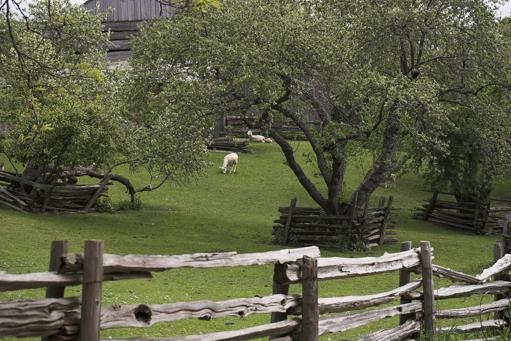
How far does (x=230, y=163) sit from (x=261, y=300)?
30.2 metres

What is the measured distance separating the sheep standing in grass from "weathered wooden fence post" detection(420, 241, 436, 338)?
27.6 metres

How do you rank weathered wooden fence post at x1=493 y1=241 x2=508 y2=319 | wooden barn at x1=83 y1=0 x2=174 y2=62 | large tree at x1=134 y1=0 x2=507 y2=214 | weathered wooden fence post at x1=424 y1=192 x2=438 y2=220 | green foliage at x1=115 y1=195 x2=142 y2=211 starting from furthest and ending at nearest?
wooden barn at x1=83 y1=0 x2=174 y2=62 < weathered wooden fence post at x1=424 y1=192 x2=438 y2=220 < green foliage at x1=115 y1=195 x2=142 y2=211 < large tree at x1=134 y1=0 x2=507 y2=214 < weathered wooden fence post at x1=493 y1=241 x2=508 y2=319

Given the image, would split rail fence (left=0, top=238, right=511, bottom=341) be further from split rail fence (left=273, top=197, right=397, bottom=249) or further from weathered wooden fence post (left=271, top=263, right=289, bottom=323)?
split rail fence (left=273, top=197, right=397, bottom=249)

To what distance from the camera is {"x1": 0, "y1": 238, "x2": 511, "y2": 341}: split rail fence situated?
18.8 feet

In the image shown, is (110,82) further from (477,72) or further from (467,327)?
(467,327)

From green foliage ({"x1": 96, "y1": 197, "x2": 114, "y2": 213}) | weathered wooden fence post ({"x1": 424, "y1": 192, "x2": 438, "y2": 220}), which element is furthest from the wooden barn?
weathered wooden fence post ({"x1": 424, "y1": 192, "x2": 438, "y2": 220})

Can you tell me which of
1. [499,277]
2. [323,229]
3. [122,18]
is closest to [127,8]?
[122,18]

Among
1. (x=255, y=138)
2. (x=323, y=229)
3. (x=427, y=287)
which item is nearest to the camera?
(x=427, y=287)

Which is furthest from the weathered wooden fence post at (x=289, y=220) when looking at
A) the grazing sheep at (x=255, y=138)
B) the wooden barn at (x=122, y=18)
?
the wooden barn at (x=122, y=18)

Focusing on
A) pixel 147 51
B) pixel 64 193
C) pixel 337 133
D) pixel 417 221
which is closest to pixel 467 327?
pixel 337 133

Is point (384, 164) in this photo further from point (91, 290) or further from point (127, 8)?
point (127, 8)

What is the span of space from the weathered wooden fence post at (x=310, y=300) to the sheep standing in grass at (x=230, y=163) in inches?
1161

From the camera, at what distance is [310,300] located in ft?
24.8

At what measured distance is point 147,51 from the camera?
77.8 feet
